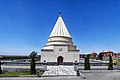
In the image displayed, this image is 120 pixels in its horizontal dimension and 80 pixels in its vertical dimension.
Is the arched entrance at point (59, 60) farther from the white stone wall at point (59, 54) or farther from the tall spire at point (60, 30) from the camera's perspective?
the tall spire at point (60, 30)

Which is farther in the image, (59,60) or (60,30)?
(60,30)

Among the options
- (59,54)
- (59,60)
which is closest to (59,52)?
(59,54)

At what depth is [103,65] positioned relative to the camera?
105 feet

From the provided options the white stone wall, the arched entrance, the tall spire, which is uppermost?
the tall spire

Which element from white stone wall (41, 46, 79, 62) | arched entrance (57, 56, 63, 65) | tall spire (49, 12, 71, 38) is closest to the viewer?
white stone wall (41, 46, 79, 62)

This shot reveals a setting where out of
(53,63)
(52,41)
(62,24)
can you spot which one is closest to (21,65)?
(53,63)

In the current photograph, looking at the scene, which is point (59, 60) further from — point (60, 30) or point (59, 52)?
point (60, 30)

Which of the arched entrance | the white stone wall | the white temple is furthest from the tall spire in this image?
the arched entrance

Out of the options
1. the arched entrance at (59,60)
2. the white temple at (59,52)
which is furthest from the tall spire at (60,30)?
the arched entrance at (59,60)

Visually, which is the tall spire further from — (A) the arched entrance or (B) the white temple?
(A) the arched entrance

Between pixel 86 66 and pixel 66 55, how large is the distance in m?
13.0

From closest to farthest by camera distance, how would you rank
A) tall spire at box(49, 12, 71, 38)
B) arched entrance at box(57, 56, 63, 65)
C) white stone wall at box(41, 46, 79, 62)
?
white stone wall at box(41, 46, 79, 62)
arched entrance at box(57, 56, 63, 65)
tall spire at box(49, 12, 71, 38)

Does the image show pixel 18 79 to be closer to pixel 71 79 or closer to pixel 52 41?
pixel 71 79

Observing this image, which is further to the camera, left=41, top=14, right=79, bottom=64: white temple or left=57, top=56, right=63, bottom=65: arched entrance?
left=57, top=56, right=63, bottom=65: arched entrance
